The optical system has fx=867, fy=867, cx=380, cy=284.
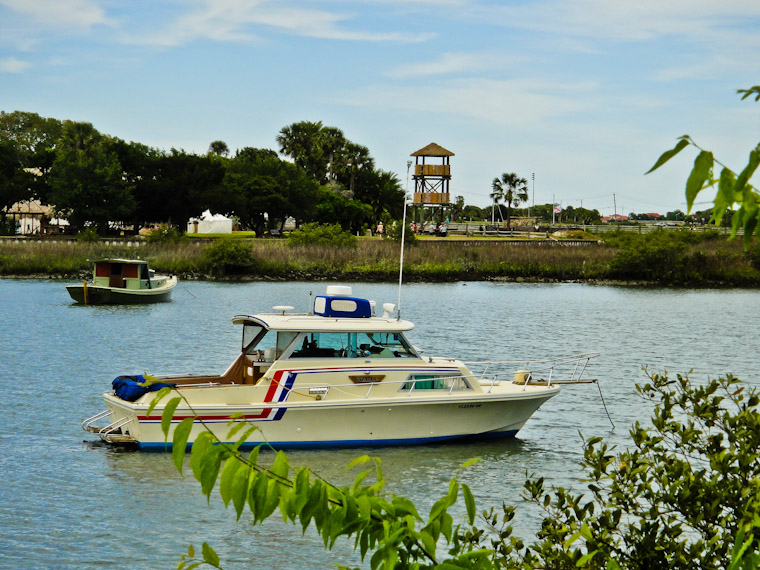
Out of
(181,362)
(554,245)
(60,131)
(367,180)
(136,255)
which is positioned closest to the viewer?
(181,362)

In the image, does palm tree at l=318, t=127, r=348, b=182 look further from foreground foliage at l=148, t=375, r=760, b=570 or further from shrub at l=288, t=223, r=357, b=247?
foreground foliage at l=148, t=375, r=760, b=570

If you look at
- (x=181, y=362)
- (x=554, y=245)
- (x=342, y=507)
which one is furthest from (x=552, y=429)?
(x=554, y=245)

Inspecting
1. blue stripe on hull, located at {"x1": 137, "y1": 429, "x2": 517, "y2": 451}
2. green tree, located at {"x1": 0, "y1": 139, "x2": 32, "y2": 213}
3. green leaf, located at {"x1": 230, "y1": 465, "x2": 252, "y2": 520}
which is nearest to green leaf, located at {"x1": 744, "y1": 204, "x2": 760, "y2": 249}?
green leaf, located at {"x1": 230, "y1": 465, "x2": 252, "y2": 520}

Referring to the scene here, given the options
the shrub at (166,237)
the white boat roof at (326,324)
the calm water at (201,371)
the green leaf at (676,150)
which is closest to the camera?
the green leaf at (676,150)

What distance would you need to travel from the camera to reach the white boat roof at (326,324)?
16750mm

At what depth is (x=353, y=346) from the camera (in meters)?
17.1

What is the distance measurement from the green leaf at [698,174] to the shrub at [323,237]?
79223 millimetres

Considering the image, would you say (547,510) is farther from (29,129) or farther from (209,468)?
(29,129)

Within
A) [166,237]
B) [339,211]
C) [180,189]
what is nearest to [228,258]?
[166,237]

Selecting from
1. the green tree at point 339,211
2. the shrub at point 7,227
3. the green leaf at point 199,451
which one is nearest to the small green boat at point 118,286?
the green leaf at point 199,451

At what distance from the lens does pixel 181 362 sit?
3019cm

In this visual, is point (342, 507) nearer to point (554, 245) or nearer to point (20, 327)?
point (20, 327)

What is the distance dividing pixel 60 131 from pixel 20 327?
429 feet

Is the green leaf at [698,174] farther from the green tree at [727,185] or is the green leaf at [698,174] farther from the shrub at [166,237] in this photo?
the shrub at [166,237]
